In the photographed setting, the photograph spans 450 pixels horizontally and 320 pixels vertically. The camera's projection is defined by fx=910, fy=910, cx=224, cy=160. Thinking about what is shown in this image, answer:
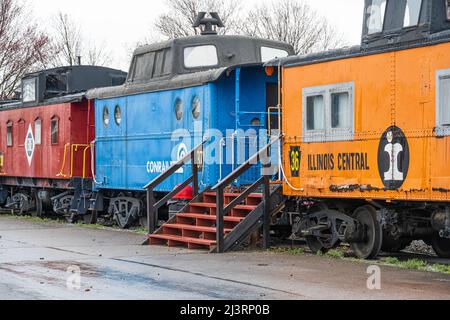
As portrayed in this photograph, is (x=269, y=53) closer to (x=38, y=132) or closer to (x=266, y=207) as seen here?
(x=266, y=207)

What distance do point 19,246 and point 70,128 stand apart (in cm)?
792

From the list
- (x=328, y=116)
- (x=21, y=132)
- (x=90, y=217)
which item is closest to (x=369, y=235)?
(x=328, y=116)

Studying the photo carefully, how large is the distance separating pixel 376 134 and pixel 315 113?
171 cm

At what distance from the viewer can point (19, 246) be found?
17.5 m

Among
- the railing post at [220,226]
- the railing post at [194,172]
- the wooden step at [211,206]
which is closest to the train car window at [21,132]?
the railing post at [194,172]

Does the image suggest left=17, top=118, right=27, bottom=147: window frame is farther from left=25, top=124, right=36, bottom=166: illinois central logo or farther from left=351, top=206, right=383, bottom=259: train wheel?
left=351, top=206, right=383, bottom=259: train wheel

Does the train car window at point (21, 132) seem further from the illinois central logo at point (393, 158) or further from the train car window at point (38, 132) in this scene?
the illinois central logo at point (393, 158)

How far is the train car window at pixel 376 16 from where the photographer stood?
47.6 feet

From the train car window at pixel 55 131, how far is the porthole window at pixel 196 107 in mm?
7768
